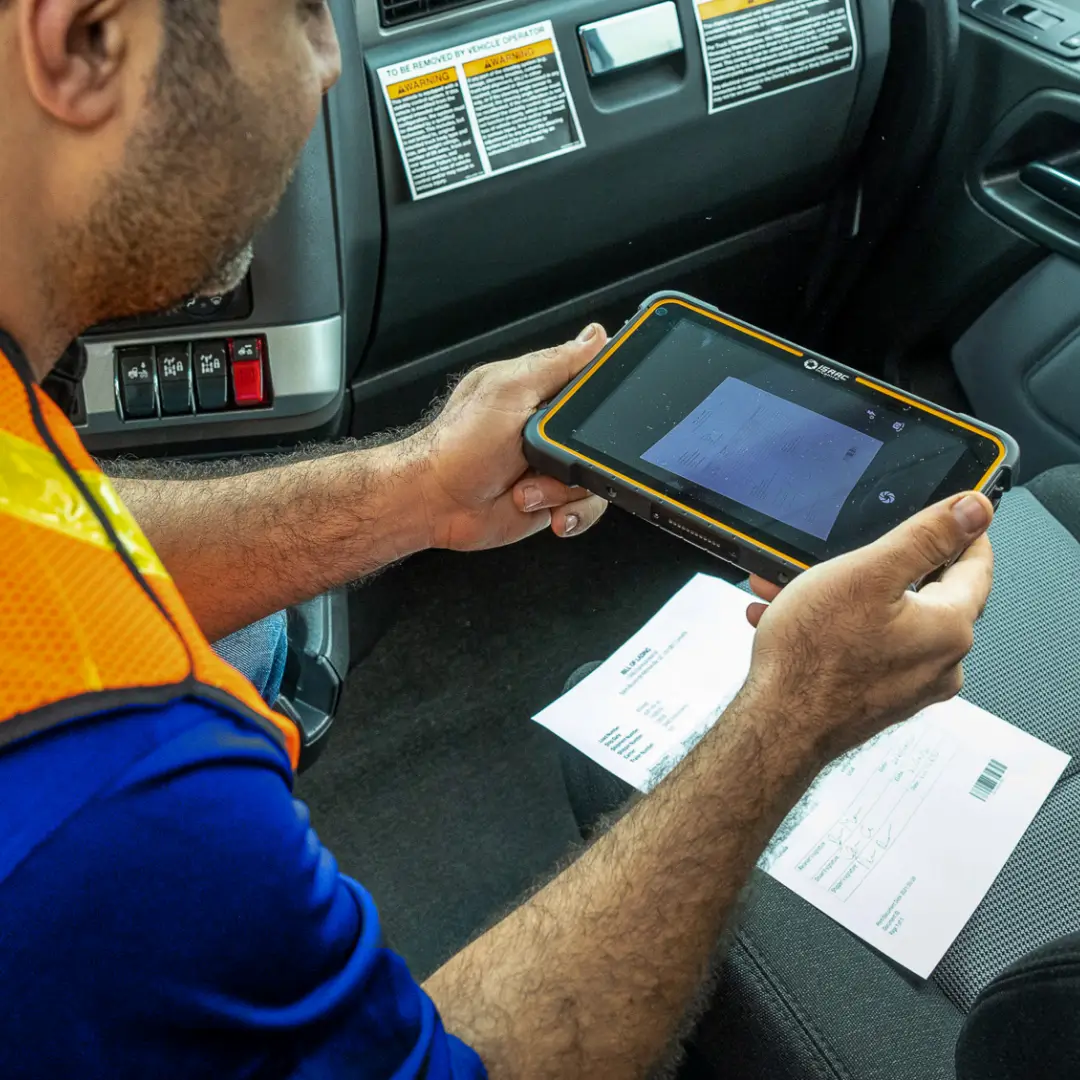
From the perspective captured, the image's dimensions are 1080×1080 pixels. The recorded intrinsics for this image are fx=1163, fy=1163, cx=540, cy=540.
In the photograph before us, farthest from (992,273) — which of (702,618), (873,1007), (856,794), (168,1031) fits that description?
(168,1031)

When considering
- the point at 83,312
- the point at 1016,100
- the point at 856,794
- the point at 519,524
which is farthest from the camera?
the point at 1016,100

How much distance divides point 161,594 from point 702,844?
359 mm

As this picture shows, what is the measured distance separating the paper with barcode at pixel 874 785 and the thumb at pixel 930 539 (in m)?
0.22

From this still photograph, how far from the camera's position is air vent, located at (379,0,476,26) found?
961 mm

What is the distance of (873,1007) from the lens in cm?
76

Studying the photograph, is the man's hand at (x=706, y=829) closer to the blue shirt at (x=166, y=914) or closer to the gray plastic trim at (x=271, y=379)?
the blue shirt at (x=166, y=914)

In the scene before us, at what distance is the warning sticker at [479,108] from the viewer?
0.98 m

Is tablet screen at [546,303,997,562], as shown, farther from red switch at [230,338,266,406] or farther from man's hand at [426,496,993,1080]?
red switch at [230,338,266,406]

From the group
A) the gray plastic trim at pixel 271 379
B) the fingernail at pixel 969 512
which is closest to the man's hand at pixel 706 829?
the fingernail at pixel 969 512

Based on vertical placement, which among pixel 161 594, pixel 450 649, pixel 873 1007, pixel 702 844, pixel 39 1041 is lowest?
pixel 450 649

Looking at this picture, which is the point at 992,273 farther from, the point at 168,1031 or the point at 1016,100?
the point at 168,1031

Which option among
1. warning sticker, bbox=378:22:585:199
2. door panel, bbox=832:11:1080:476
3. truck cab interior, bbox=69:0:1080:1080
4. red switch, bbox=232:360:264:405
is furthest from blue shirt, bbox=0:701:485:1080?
door panel, bbox=832:11:1080:476

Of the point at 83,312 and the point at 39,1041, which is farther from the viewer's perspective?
the point at 83,312

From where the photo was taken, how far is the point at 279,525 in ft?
3.16
